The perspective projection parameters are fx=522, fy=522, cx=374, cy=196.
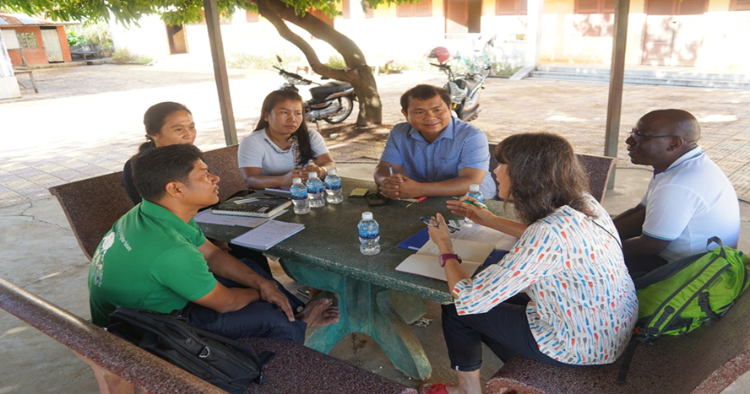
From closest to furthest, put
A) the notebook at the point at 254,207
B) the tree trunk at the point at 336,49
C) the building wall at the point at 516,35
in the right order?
the notebook at the point at 254,207, the tree trunk at the point at 336,49, the building wall at the point at 516,35

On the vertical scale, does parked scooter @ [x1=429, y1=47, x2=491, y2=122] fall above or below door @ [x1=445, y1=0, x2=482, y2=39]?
below

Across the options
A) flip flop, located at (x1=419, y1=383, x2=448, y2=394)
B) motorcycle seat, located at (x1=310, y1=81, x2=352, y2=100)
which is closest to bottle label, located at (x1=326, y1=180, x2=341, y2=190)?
flip flop, located at (x1=419, y1=383, x2=448, y2=394)

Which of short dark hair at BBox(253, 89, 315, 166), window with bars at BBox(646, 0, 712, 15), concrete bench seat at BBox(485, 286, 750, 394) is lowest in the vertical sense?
concrete bench seat at BBox(485, 286, 750, 394)

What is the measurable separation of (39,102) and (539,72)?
561 inches

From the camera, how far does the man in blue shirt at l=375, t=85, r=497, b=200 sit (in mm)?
3039

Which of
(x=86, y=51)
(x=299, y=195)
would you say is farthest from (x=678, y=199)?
(x=86, y=51)

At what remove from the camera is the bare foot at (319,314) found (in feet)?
7.62

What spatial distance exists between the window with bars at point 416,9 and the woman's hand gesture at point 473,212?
16.8 meters

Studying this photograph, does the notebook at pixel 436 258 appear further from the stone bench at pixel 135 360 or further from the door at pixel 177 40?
the door at pixel 177 40

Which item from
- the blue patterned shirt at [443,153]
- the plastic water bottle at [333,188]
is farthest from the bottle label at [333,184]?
the blue patterned shirt at [443,153]

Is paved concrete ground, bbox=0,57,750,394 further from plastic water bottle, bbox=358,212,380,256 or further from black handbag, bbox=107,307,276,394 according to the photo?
black handbag, bbox=107,307,276,394

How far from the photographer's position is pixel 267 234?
2.34m

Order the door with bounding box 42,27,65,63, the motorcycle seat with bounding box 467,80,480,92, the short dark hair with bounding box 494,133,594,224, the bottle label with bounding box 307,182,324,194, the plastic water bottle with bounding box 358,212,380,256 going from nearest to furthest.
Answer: the short dark hair with bounding box 494,133,594,224 → the plastic water bottle with bounding box 358,212,380,256 → the bottle label with bounding box 307,182,324,194 → the motorcycle seat with bounding box 467,80,480,92 → the door with bounding box 42,27,65,63

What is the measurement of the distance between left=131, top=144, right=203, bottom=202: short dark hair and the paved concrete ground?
128 cm
